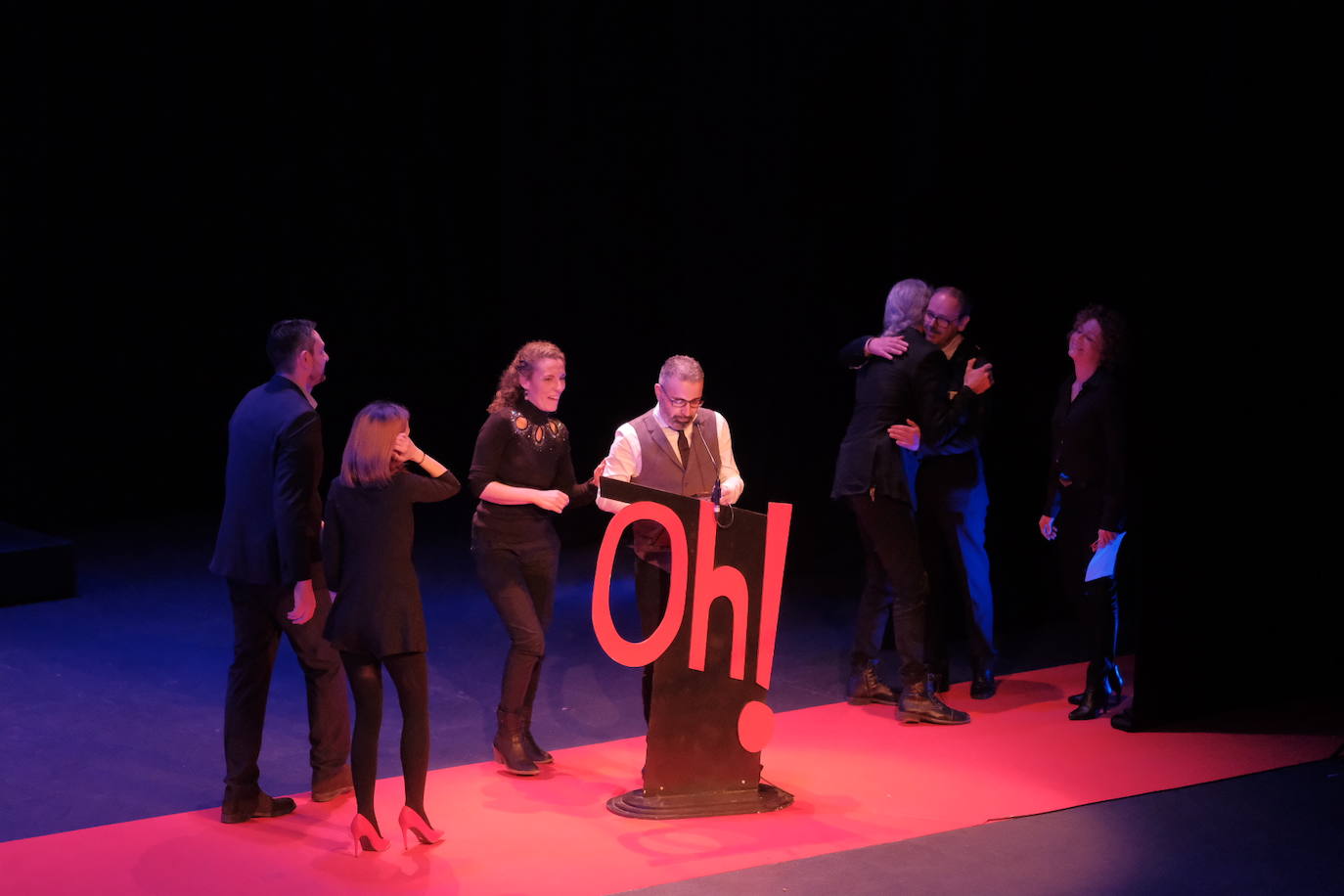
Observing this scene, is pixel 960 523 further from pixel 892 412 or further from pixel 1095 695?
pixel 1095 695

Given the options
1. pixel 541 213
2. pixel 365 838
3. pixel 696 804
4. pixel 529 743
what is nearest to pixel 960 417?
pixel 696 804

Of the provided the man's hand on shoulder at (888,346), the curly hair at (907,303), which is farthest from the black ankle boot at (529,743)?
the curly hair at (907,303)

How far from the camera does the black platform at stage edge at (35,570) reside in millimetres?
7555

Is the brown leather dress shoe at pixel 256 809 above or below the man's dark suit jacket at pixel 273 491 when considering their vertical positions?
below

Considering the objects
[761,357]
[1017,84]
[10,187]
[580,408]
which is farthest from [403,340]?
[1017,84]

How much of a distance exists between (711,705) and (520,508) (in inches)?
38.9

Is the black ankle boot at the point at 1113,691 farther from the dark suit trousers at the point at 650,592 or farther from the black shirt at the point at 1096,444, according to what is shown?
the dark suit trousers at the point at 650,592

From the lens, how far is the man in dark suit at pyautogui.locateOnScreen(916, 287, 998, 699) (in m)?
6.05

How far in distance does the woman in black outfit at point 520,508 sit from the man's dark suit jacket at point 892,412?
4.37 feet

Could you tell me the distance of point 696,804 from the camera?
15.3ft

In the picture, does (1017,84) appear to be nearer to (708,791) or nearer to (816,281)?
(816,281)

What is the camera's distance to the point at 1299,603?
605 cm

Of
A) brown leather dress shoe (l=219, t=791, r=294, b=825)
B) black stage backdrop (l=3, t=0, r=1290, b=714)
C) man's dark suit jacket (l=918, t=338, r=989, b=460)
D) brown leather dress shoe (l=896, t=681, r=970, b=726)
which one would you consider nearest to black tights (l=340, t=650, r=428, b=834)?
brown leather dress shoe (l=219, t=791, r=294, b=825)

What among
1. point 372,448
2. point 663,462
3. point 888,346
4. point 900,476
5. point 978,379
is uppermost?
point 888,346
